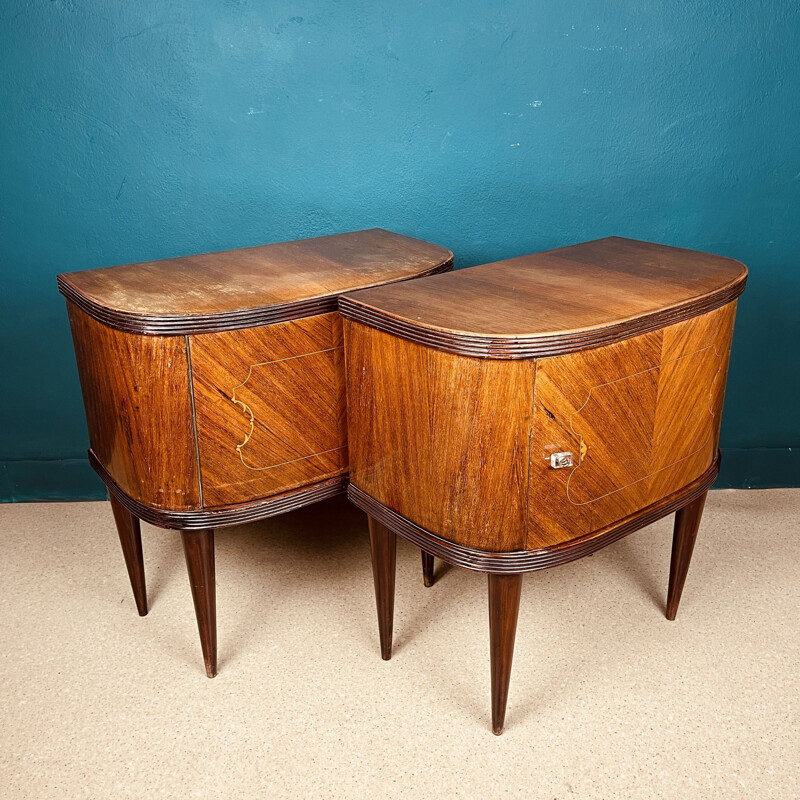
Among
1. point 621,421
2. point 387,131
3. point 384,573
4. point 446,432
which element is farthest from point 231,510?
point 387,131

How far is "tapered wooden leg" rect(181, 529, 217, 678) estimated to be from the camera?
158 cm

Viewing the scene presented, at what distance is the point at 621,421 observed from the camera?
1.41m

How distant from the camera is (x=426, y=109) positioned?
6.80 feet

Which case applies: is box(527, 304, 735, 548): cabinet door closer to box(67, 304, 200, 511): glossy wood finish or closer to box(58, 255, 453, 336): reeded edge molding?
box(58, 255, 453, 336): reeded edge molding

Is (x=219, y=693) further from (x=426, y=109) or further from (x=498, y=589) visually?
(x=426, y=109)

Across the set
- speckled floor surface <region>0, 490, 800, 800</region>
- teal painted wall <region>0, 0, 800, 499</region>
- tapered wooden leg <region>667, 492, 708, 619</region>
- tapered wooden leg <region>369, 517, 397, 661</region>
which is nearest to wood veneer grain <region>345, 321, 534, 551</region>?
tapered wooden leg <region>369, 517, 397, 661</region>

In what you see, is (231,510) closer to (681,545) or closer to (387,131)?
(681,545)

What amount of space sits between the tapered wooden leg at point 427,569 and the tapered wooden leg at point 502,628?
18.6 inches

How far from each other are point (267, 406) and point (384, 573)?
0.41 metres

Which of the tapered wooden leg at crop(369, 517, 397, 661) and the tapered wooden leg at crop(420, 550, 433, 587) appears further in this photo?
the tapered wooden leg at crop(420, 550, 433, 587)

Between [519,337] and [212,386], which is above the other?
[519,337]

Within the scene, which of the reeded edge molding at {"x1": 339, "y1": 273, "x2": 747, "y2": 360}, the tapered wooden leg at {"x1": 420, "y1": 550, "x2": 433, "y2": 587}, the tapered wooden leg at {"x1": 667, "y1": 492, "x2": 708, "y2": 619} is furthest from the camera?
the tapered wooden leg at {"x1": 420, "y1": 550, "x2": 433, "y2": 587}

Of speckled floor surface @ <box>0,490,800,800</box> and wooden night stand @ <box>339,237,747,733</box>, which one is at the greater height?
wooden night stand @ <box>339,237,747,733</box>

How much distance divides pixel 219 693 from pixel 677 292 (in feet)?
3.58
